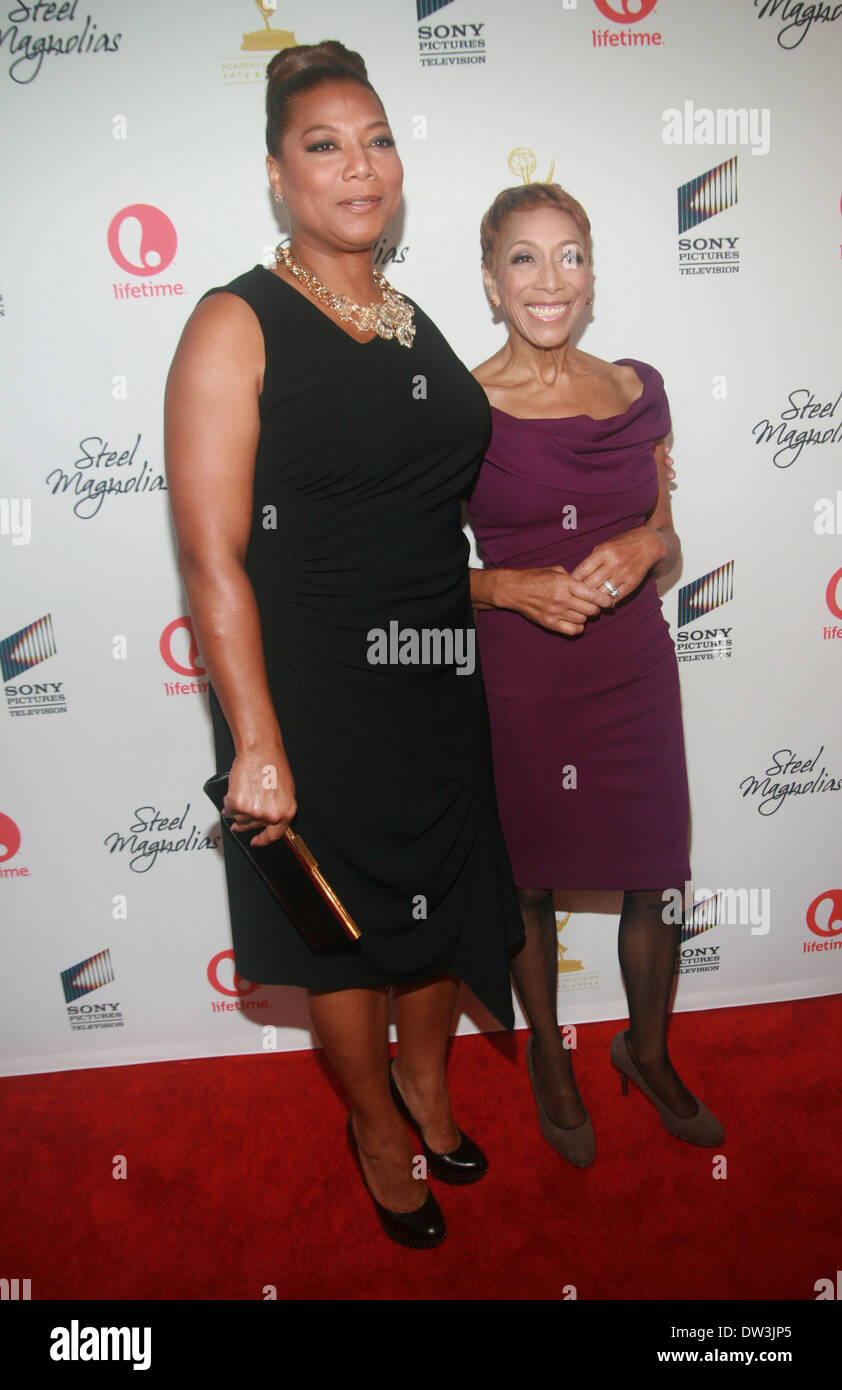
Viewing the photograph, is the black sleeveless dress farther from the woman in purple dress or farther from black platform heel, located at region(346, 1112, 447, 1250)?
black platform heel, located at region(346, 1112, 447, 1250)

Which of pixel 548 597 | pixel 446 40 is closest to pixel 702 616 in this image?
pixel 548 597

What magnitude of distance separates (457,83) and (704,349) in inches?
31.6

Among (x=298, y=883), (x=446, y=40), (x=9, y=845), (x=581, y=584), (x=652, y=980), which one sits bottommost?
(x=652, y=980)

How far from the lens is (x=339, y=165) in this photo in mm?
1479

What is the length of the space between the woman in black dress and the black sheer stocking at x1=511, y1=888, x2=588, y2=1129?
0.71 ft

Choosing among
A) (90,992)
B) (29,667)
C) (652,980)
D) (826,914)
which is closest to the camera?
(652,980)

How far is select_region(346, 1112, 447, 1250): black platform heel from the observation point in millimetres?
1800

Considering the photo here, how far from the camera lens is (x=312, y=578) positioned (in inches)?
59.6

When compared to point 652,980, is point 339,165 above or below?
above

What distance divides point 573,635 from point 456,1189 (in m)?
1.22

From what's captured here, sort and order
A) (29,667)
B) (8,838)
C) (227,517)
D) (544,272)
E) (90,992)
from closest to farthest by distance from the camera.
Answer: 1. (227,517)
2. (544,272)
3. (29,667)
4. (8,838)
5. (90,992)

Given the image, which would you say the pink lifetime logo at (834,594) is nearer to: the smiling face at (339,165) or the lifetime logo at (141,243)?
the smiling face at (339,165)

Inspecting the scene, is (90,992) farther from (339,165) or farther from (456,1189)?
(339,165)

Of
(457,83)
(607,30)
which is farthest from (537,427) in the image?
(607,30)
